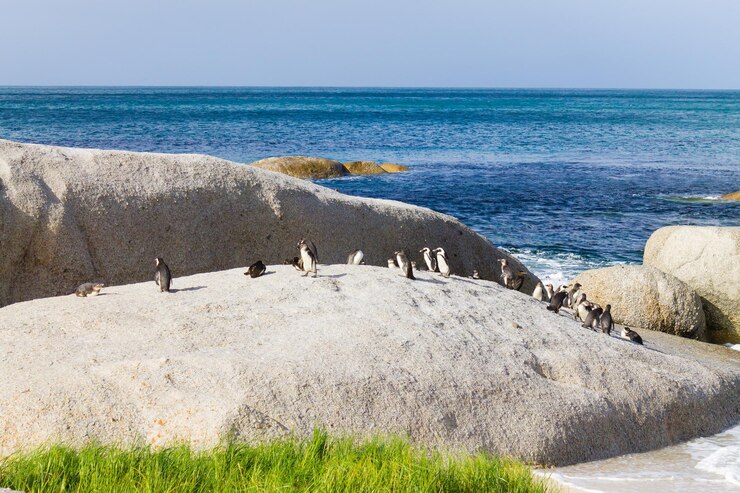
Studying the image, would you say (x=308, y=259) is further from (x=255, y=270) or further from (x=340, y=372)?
(x=340, y=372)

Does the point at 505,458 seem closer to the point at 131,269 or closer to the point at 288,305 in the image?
the point at 288,305

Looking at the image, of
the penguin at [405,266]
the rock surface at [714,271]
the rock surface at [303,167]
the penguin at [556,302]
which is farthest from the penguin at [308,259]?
the rock surface at [303,167]

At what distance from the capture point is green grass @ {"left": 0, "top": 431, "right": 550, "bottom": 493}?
21.0ft

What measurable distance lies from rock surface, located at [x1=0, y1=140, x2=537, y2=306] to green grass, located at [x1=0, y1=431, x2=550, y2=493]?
5747 millimetres

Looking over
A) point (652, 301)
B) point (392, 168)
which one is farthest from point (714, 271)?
point (392, 168)

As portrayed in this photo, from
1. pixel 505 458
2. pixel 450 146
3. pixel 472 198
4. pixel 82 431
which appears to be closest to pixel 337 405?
pixel 505 458

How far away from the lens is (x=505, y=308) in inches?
450

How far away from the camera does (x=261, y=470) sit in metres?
6.96

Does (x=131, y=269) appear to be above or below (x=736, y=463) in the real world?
above

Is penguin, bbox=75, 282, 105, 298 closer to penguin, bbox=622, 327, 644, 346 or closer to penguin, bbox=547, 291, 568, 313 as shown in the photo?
penguin, bbox=547, 291, 568, 313

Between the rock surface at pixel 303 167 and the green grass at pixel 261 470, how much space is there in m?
27.5

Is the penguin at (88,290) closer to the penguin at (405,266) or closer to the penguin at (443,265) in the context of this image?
the penguin at (405,266)

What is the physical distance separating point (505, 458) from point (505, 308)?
3252 mm

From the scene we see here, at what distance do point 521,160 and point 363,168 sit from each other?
1520cm
